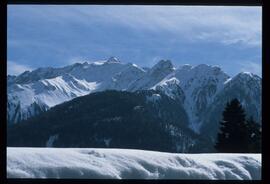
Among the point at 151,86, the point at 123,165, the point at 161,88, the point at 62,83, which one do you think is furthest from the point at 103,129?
the point at 62,83

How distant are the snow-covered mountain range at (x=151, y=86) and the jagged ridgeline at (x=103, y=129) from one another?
128ft

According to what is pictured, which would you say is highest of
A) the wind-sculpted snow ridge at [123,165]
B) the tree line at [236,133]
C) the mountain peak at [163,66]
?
the mountain peak at [163,66]

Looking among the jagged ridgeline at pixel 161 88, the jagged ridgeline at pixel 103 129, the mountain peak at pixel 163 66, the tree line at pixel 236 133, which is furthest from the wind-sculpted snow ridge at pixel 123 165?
the mountain peak at pixel 163 66

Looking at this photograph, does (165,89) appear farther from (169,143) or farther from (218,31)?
(169,143)

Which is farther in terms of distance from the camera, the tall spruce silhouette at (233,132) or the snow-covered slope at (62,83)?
the snow-covered slope at (62,83)

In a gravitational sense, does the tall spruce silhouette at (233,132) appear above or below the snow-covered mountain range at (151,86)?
below

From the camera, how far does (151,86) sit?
517ft

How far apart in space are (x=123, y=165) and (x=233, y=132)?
17.0 meters

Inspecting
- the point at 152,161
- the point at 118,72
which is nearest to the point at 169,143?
the point at 152,161

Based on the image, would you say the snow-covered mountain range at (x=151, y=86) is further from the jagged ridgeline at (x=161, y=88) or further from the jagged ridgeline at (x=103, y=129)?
the jagged ridgeline at (x=103, y=129)

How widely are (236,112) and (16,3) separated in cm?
1914

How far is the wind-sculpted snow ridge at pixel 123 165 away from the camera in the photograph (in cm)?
215

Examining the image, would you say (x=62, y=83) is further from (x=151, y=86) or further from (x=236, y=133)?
(x=236, y=133)

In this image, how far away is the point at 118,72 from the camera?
587 ft
